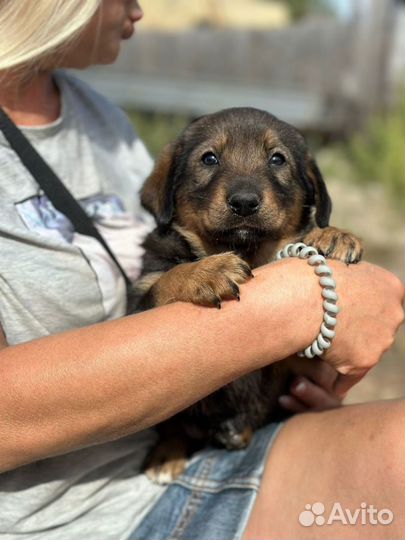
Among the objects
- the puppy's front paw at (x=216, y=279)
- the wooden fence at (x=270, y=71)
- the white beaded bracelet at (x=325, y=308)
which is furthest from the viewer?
the wooden fence at (x=270, y=71)

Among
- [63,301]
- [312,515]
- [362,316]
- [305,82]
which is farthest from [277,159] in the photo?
[305,82]

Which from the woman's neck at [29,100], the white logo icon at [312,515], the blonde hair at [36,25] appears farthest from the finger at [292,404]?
the blonde hair at [36,25]

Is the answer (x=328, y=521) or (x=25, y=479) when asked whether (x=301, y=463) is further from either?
(x=25, y=479)

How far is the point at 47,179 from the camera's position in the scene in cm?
259

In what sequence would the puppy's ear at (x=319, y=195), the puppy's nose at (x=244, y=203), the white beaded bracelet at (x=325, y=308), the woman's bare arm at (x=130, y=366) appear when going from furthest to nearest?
the puppy's ear at (x=319, y=195)
the puppy's nose at (x=244, y=203)
the white beaded bracelet at (x=325, y=308)
the woman's bare arm at (x=130, y=366)

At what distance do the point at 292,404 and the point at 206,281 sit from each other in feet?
2.57

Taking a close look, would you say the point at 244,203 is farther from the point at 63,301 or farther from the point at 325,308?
the point at 63,301

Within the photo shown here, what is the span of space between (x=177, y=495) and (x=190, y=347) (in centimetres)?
68

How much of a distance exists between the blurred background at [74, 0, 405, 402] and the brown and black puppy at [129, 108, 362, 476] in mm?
3430

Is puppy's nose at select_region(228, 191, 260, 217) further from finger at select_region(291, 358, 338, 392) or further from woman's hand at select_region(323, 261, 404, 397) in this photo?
finger at select_region(291, 358, 338, 392)

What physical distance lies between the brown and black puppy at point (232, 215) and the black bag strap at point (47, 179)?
1.07ft

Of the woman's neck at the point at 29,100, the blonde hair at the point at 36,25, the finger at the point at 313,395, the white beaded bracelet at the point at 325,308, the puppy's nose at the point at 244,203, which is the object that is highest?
the blonde hair at the point at 36,25

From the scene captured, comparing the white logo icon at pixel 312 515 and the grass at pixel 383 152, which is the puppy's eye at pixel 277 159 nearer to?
the white logo icon at pixel 312 515

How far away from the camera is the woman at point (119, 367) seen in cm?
206
